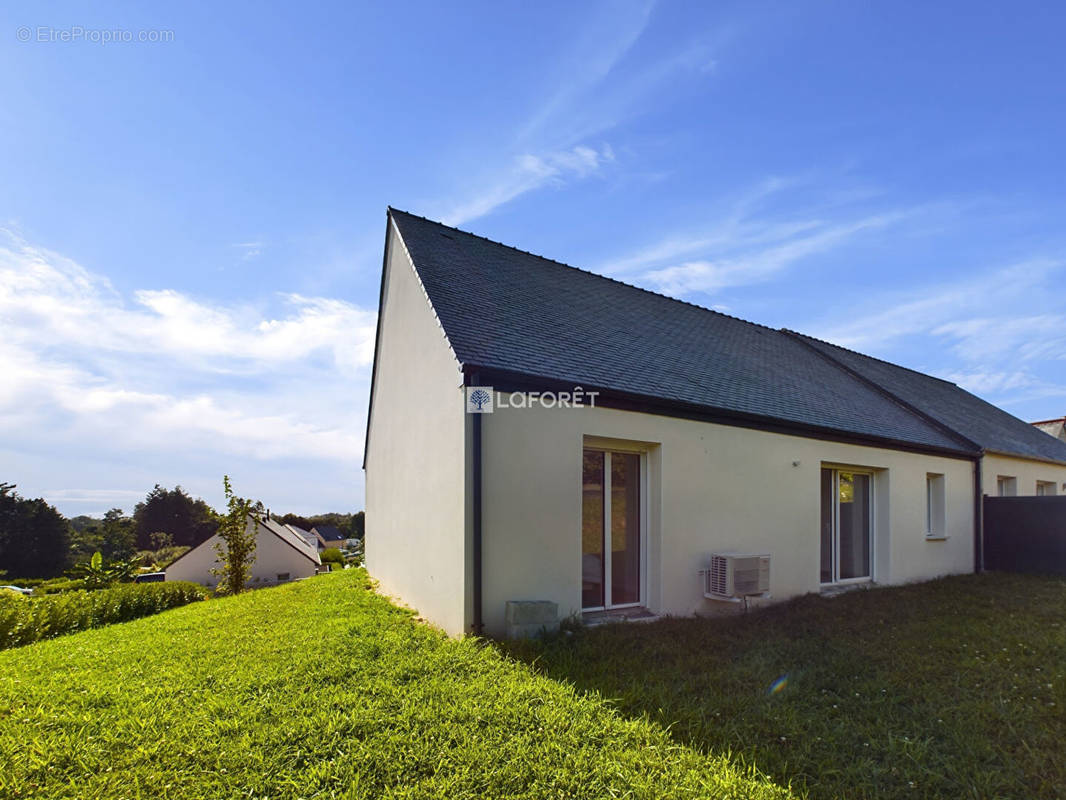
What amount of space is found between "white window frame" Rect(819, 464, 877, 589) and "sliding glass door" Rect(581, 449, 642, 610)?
456 cm

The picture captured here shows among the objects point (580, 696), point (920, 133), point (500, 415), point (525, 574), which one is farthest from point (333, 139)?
point (920, 133)

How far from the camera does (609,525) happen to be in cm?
710

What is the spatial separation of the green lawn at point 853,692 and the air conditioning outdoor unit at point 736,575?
371 mm

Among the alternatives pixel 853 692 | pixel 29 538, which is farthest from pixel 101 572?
pixel 29 538

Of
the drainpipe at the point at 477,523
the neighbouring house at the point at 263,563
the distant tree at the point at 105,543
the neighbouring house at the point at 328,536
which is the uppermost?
the drainpipe at the point at 477,523

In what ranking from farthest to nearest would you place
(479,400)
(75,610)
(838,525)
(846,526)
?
(846,526) → (838,525) → (75,610) → (479,400)

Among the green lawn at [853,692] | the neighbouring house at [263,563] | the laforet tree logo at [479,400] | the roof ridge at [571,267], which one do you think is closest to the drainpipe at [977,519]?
the green lawn at [853,692]

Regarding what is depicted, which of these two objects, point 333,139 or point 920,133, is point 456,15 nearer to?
point 333,139

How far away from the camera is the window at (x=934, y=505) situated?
12.0 metres

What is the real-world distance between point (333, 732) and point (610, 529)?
421cm

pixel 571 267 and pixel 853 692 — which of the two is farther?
pixel 571 267

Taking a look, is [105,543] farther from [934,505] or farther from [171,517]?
[934,505]

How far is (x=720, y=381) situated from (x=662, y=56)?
16.3 ft

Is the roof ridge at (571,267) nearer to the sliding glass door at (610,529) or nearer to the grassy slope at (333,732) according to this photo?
the sliding glass door at (610,529)
